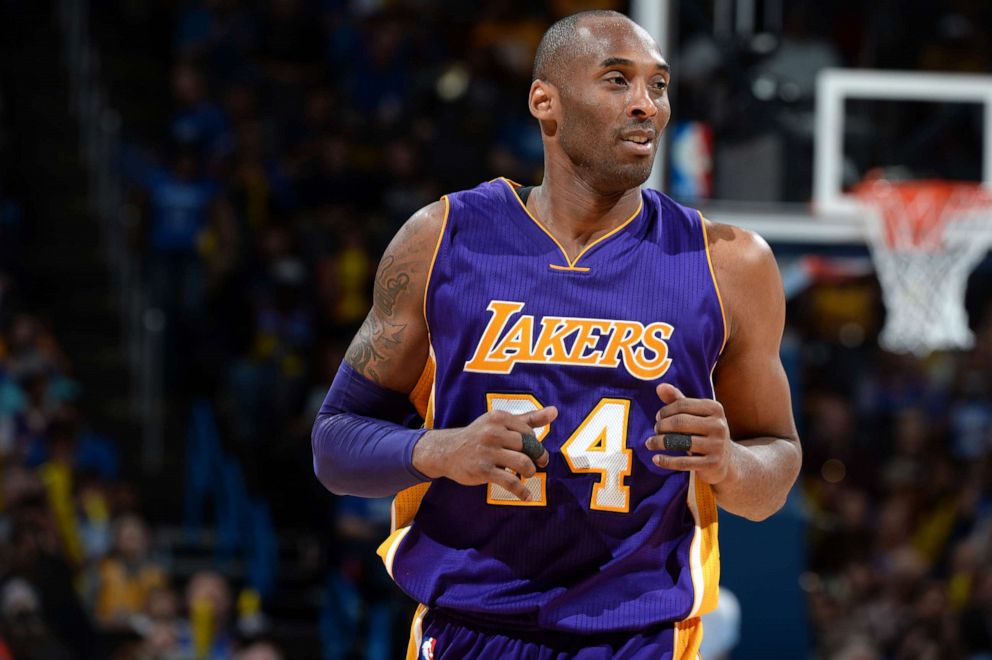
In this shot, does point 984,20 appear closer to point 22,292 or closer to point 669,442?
point 22,292

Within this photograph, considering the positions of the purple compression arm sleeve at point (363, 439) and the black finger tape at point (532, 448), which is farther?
the purple compression arm sleeve at point (363, 439)

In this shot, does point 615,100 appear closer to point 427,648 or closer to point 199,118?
point 427,648

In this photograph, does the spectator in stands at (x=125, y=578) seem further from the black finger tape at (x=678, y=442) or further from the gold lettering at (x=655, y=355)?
the black finger tape at (x=678, y=442)

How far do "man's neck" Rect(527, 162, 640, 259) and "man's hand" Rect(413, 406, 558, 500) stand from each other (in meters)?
0.55

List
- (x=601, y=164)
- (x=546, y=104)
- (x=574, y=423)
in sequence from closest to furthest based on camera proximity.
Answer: (x=574, y=423) → (x=601, y=164) → (x=546, y=104)

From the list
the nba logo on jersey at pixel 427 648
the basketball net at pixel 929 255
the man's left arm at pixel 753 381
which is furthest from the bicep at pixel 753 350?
the basketball net at pixel 929 255

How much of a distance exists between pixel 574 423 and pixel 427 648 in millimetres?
613

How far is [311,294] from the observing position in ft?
42.0

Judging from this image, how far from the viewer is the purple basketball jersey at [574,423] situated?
3244 mm

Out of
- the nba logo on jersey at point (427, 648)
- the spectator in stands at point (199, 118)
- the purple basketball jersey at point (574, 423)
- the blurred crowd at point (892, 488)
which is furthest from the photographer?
the spectator in stands at point (199, 118)

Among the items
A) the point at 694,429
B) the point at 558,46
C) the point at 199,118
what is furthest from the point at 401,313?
the point at 199,118

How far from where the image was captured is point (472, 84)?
14.1m

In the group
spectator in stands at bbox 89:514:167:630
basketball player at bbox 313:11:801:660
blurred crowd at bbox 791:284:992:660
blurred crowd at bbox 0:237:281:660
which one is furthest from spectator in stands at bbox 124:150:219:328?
basketball player at bbox 313:11:801:660

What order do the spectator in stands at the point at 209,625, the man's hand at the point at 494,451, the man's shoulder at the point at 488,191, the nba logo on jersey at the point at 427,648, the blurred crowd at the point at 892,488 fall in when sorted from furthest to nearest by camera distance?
the blurred crowd at the point at 892,488
the spectator in stands at the point at 209,625
the man's shoulder at the point at 488,191
the nba logo on jersey at the point at 427,648
the man's hand at the point at 494,451
